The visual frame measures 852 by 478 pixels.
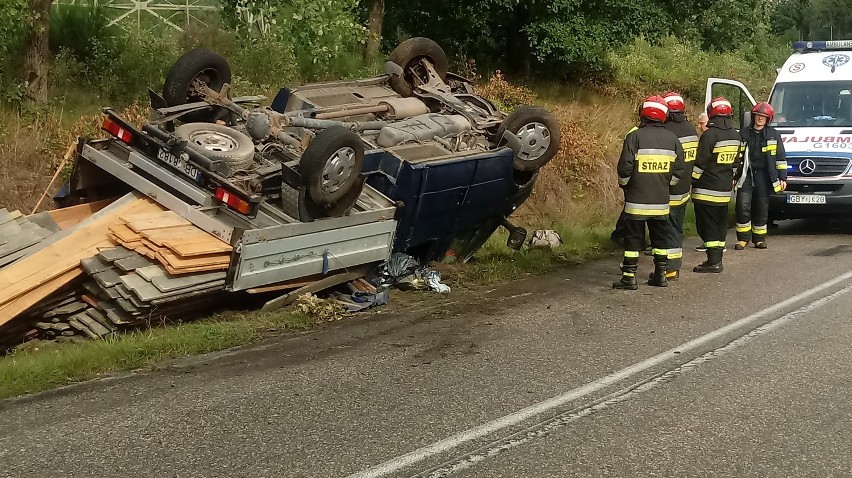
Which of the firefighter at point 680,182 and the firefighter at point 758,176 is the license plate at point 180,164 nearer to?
the firefighter at point 680,182

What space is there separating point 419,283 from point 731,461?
4.22 m

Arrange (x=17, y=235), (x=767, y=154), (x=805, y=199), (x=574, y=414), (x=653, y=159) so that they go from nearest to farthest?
1. (x=574, y=414)
2. (x=17, y=235)
3. (x=653, y=159)
4. (x=767, y=154)
5. (x=805, y=199)

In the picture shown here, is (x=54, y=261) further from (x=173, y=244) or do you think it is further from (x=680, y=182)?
(x=680, y=182)

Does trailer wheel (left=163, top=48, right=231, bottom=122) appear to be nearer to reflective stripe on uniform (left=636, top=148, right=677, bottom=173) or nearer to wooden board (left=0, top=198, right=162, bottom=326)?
wooden board (left=0, top=198, right=162, bottom=326)

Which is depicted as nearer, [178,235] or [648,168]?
[178,235]

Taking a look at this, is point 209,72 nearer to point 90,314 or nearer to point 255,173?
point 255,173

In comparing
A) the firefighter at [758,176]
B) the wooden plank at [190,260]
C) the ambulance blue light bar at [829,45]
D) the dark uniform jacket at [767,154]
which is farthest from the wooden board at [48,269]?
the ambulance blue light bar at [829,45]

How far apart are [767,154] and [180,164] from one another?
7.39 meters

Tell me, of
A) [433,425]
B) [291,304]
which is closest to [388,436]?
[433,425]

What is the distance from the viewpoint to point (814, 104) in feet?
43.6

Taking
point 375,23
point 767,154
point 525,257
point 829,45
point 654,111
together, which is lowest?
point 525,257

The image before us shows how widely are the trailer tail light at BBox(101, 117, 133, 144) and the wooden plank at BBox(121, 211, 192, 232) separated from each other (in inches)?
32.8

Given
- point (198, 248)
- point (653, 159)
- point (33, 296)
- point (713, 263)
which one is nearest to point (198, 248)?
point (198, 248)

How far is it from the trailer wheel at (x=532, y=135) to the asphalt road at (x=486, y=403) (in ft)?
6.43
